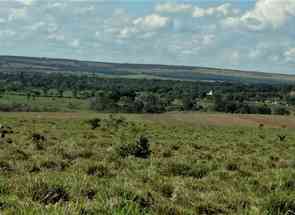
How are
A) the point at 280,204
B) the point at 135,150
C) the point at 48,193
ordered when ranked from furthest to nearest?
the point at 135,150, the point at 280,204, the point at 48,193

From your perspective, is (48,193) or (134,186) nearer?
(48,193)

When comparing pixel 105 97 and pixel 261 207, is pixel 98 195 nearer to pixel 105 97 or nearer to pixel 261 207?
pixel 261 207

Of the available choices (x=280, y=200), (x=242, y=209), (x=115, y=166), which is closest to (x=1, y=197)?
(x=242, y=209)

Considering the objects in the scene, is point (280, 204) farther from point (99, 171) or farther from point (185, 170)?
point (99, 171)

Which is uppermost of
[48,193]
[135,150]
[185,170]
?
[48,193]

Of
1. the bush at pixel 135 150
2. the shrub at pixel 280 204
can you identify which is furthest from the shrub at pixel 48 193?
the bush at pixel 135 150

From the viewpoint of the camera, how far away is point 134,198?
22.4ft

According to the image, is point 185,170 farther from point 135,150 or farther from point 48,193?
point 48,193

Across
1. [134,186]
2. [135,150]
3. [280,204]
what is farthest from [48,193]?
[135,150]

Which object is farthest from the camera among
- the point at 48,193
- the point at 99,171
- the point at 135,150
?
the point at 135,150

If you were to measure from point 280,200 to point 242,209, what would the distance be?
541 mm

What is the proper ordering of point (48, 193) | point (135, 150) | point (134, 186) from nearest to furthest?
point (48, 193) < point (134, 186) < point (135, 150)

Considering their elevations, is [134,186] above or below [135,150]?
above

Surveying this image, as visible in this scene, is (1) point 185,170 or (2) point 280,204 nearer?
(2) point 280,204
